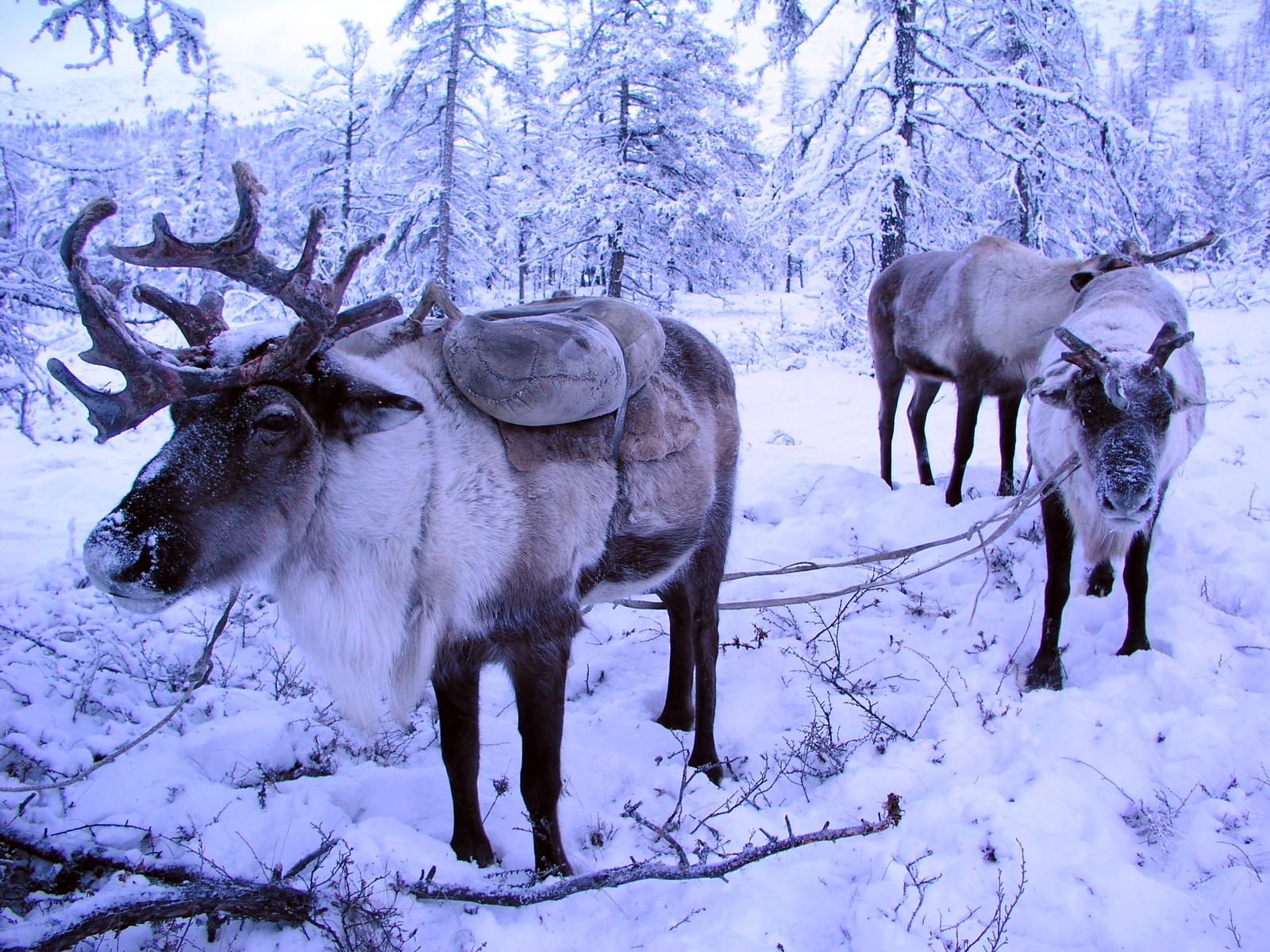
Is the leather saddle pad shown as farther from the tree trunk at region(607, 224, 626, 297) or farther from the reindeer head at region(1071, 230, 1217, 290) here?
the tree trunk at region(607, 224, 626, 297)

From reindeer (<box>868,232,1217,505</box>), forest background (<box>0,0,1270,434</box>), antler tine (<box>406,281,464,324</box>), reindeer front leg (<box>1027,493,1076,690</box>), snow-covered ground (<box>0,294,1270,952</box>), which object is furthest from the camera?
forest background (<box>0,0,1270,434</box>)

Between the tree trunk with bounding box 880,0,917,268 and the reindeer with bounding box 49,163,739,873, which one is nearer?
the reindeer with bounding box 49,163,739,873

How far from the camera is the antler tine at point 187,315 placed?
217 cm

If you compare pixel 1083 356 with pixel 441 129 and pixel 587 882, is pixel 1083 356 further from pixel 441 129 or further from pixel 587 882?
pixel 441 129

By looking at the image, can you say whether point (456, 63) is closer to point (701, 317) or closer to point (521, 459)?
point (701, 317)

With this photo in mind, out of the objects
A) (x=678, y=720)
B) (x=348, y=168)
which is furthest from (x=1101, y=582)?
(x=348, y=168)

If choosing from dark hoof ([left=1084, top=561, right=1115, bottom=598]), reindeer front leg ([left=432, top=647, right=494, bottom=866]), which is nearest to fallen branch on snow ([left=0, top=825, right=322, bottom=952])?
reindeer front leg ([left=432, top=647, right=494, bottom=866])

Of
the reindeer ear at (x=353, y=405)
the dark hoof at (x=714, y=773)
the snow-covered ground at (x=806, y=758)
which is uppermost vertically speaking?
the reindeer ear at (x=353, y=405)

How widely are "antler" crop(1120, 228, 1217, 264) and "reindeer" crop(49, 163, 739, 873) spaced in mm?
3551

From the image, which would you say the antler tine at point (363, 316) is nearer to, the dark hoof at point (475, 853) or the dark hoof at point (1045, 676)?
the dark hoof at point (475, 853)

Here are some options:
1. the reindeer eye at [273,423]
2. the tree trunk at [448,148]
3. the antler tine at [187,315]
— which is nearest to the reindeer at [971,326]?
the reindeer eye at [273,423]

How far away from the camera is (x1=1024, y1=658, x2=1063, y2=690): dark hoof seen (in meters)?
3.36

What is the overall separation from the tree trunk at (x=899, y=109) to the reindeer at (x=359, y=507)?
31.2ft

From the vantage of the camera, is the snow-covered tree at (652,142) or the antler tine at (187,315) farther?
the snow-covered tree at (652,142)
